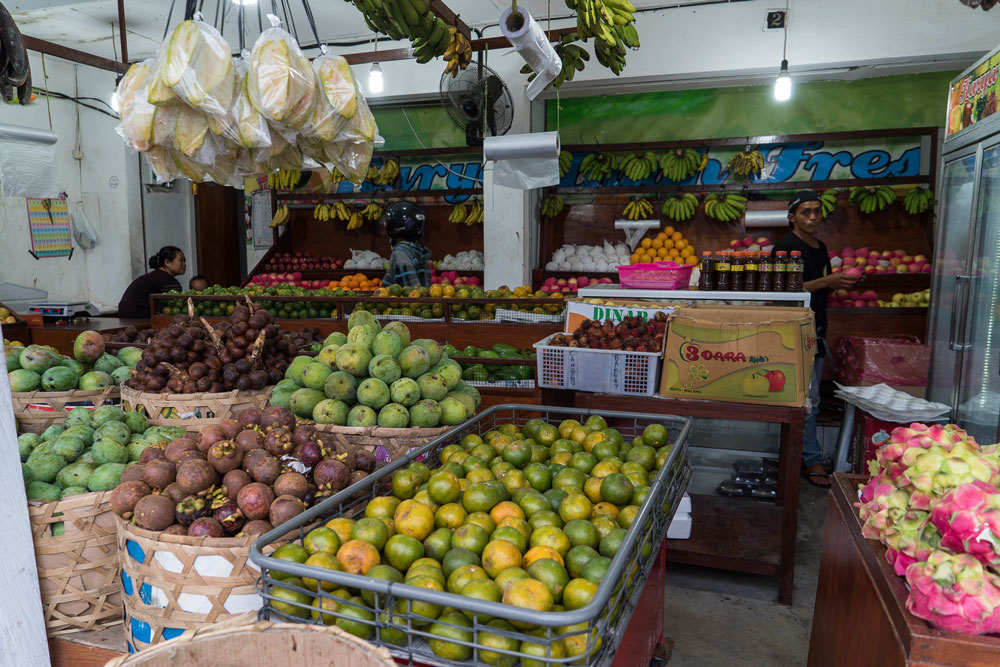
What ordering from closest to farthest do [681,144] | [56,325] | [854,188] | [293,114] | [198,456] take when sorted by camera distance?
[198,456] → [293,114] → [56,325] → [854,188] → [681,144]

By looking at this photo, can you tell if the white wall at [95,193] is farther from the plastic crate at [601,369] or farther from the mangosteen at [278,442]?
the mangosteen at [278,442]

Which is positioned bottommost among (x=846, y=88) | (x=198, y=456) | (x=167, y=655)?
(x=167, y=655)

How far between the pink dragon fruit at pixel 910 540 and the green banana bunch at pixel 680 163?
19.3 ft

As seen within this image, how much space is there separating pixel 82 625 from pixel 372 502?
87 centimetres

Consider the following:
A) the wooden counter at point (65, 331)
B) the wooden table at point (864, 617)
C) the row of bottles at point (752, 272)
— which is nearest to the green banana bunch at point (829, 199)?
the row of bottles at point (752, 272)

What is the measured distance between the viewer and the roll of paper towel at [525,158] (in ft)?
13.7

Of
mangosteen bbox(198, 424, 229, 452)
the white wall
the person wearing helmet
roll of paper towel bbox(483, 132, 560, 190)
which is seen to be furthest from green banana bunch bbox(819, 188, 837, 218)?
the white wall

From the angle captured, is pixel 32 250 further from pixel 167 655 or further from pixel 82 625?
pixel 167 655

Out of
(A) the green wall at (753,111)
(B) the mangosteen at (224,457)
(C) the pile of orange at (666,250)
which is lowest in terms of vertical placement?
(B) the mangosteen at (224,457)

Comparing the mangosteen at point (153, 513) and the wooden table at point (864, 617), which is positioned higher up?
the mangosteen at point (153, 513)

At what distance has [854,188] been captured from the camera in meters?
6.17

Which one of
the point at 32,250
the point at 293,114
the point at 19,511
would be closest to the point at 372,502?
the point at 19,511

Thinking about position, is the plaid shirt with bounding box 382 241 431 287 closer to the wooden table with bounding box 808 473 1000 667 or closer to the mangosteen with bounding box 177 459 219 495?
the mangosteen with bounding box 177 459 219 495

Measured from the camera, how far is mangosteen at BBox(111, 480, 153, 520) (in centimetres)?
148
